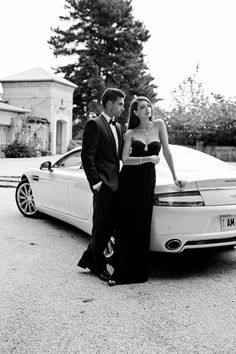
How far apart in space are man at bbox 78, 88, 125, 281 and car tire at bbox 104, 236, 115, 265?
19 cm

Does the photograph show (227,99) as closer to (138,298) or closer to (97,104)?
(97,104)

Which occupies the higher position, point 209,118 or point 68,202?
point 209,118

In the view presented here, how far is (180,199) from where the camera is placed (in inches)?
165

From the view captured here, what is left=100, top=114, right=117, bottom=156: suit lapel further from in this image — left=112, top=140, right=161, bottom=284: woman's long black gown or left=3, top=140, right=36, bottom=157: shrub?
left=3, top=140, right=36, bottom=157: shrub

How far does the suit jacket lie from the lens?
13.0 feet

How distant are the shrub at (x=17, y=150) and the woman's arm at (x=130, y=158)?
A: 26051 mm

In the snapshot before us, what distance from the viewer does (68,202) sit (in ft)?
18.8

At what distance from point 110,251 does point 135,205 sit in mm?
758

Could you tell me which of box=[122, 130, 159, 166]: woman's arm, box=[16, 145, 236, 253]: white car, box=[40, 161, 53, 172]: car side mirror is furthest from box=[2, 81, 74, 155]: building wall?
box=[122, 130, 159, 166]: woman's arm

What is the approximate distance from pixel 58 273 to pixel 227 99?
3588cm

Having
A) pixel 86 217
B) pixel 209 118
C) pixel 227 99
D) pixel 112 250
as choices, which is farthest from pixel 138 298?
pixel 227 99

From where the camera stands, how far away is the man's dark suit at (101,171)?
3977 millimetres

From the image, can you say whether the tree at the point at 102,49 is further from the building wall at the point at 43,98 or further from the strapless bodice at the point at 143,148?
the strapless bodice at the point at 143,148

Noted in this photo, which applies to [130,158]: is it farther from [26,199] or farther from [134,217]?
[26,199]
